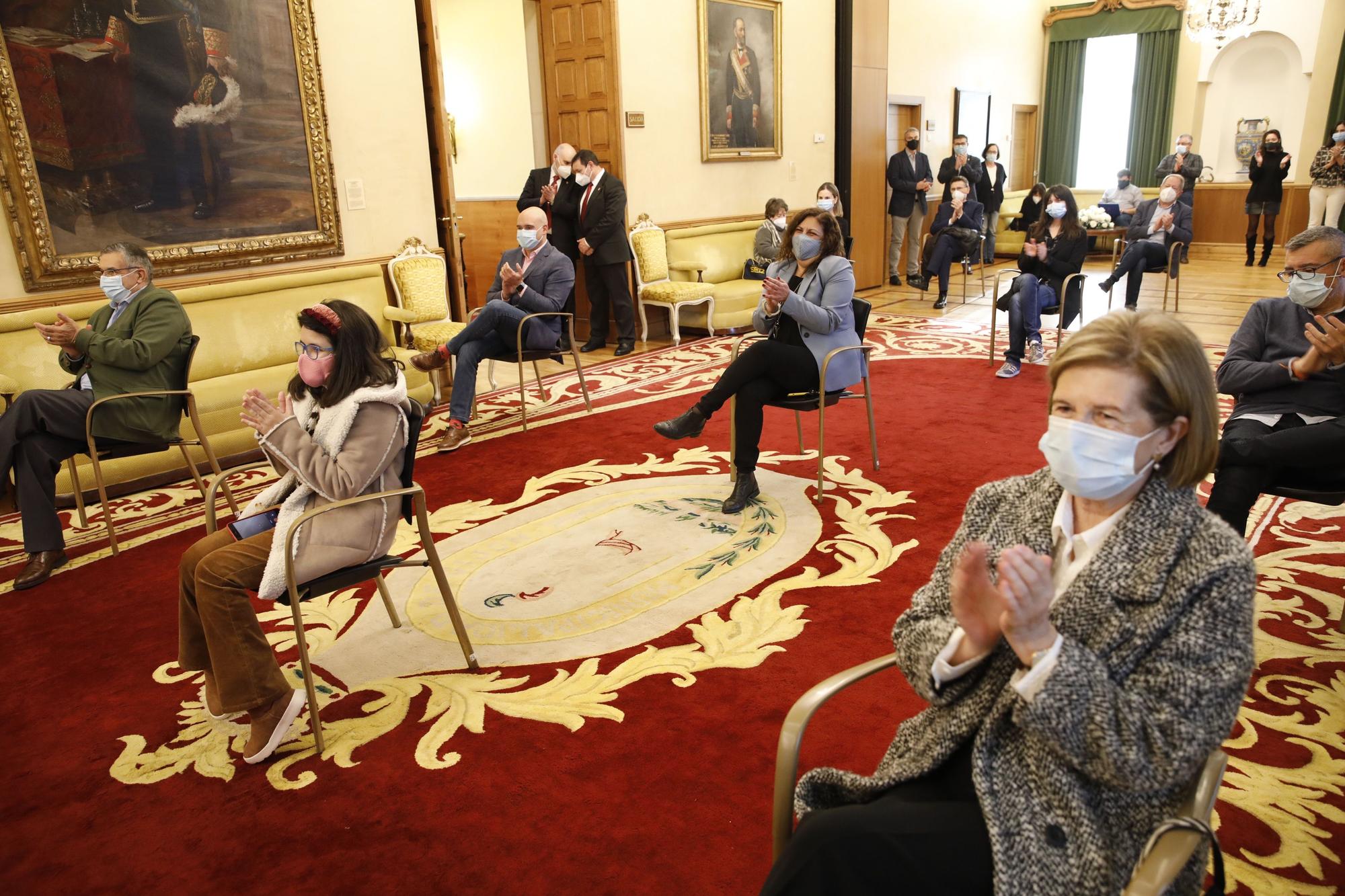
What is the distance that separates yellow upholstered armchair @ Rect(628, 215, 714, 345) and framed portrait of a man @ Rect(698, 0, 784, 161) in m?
1.24

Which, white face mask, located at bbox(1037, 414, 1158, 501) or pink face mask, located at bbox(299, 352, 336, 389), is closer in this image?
white face mask, located at bbox(1037, 414, 1158, 501)

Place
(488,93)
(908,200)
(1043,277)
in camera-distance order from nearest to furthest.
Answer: (1043,277)
(488,93)
(908,200)

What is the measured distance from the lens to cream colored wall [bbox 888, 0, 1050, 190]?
1186 centimetres

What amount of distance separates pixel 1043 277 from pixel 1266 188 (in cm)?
771

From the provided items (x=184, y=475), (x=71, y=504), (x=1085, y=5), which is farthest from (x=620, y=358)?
(x=1085, y=5)

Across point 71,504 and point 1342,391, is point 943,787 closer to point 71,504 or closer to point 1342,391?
point 1342,391

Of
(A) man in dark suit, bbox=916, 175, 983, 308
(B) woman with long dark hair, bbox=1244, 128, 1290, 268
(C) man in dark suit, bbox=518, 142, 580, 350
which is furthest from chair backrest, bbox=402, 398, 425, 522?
(B) woman with long dark hair, bbox=1244, 128, 1290, 268

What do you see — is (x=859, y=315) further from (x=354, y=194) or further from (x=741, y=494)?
(x=354, y=194)

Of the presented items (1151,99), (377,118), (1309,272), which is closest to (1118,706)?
(1309,272)

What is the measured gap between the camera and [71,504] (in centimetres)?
471

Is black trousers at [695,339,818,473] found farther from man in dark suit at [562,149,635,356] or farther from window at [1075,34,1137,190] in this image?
window at [1075,34,1137,190]

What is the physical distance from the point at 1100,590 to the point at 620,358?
21.1 ft

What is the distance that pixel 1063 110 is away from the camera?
49.3 feet

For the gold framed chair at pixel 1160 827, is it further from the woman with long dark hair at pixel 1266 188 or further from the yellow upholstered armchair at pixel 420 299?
the woman with long dark hair at pixel 1266 188
